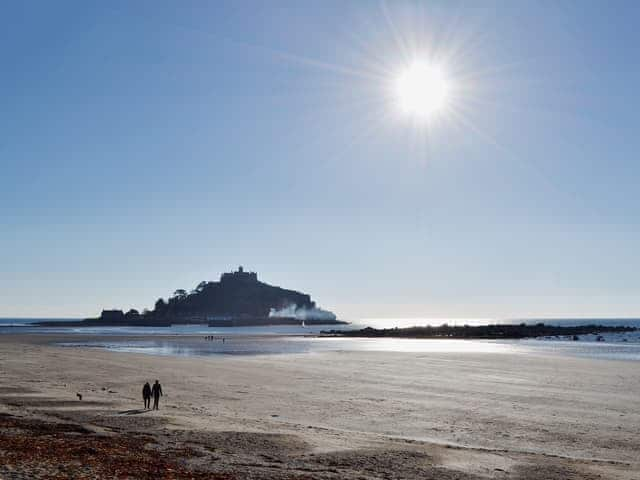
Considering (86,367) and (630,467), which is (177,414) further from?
(86,367)

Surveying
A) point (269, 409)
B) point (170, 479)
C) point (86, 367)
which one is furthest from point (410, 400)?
point (86, 367)

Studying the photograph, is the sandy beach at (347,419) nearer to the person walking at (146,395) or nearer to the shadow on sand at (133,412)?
the shadow on sand at (133,412)

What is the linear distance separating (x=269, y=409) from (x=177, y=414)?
4.64 metres

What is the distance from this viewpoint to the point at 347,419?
26.7m

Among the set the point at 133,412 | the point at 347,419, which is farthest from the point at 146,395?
the point at 347,419

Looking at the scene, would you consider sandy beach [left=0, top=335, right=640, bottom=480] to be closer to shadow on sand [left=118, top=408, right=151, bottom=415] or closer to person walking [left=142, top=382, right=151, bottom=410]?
shadow on sand [left=118, top=408, right=151, bottom=415]

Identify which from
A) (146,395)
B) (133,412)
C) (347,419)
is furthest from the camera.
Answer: (146,395)

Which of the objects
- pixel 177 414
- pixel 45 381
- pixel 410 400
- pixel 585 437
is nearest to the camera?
pixel 585 437

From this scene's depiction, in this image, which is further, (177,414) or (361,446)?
(177,414)

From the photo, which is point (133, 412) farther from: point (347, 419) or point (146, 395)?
point (347, 419)

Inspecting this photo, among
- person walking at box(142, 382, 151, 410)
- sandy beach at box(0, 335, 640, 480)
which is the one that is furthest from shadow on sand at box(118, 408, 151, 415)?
person walking at box(142, 382, 151, 410)

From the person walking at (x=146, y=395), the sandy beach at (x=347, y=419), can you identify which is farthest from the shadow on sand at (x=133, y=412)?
the person walking at (x=146, y=395)

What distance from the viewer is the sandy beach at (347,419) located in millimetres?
17812

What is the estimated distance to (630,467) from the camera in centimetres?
1872
